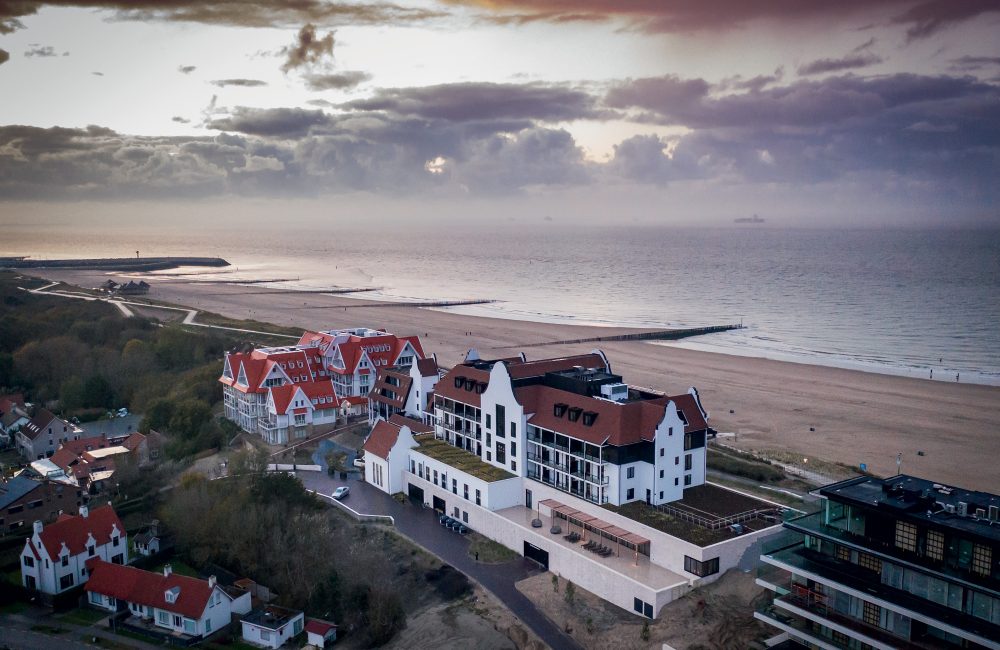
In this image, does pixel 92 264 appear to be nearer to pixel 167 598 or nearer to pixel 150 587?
pixel 150 587

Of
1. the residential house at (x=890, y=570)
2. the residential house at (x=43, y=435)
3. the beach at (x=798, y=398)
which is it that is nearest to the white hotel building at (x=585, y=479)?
the residential house at (x=890, y=570)

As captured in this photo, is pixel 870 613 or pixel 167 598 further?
pixel 167 598

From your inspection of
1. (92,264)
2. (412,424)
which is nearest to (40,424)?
(412,424)

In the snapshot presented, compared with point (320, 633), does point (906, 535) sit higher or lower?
higher

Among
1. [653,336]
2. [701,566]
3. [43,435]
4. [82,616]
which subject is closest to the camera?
[701,566]

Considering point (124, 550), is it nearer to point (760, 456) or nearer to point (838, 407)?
point (760, 456)

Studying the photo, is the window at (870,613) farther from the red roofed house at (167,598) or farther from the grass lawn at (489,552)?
the red roofed house at (167,598)

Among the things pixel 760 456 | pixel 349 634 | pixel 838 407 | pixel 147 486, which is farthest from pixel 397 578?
pixel 838 407
